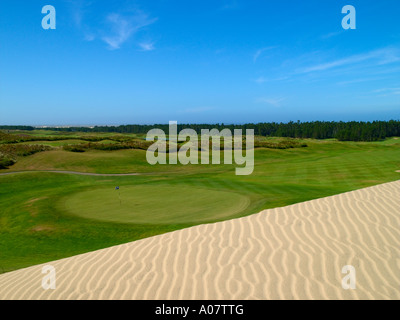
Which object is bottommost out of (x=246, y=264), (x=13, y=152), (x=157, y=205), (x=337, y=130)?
(x=157, y=205)

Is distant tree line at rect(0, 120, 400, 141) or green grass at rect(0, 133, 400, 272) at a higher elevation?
distant tree line at rect(0, 120, 400, 141)

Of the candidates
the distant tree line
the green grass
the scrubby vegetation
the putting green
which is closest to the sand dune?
the green grass

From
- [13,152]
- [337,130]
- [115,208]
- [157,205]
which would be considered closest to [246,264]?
[157,205]

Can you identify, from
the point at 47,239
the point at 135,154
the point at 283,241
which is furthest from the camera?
the point at 135,154

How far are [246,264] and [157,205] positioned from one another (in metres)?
10.7

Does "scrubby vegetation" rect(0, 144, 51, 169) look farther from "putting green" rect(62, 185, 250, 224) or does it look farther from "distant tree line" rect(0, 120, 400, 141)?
"distant tree line" rect(0, 120, 400, 141)

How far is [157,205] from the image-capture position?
15.7m

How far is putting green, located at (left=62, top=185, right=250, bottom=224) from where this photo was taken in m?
13.3

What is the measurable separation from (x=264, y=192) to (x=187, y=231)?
472 inches

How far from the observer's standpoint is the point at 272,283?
4.84 m

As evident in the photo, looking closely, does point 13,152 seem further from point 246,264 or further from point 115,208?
point 246,264

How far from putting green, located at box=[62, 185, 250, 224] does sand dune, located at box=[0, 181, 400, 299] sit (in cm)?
533
